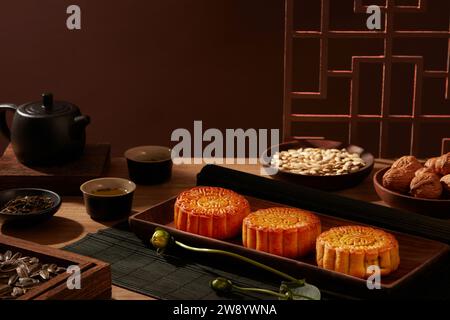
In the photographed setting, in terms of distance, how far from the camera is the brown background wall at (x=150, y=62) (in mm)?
3939

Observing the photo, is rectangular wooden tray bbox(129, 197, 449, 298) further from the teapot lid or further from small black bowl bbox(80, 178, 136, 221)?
the teapot lid

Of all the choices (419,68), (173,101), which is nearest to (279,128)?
(173,101)

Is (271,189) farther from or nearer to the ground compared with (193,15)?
nearer to the ground

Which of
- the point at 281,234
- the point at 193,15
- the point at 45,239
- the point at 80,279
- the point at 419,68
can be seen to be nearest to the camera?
the point at 80,279

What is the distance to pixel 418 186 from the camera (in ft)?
7.13

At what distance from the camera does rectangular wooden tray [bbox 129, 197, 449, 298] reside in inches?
67.1

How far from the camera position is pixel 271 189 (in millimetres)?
2182

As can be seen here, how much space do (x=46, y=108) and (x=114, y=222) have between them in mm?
496

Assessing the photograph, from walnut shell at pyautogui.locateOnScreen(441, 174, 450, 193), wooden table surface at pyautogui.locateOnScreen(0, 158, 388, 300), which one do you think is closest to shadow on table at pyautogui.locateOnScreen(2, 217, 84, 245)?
wooden table surface at pyautogui.locateOnScreen(0, 158, 388, 300)

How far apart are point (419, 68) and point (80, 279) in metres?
1.37

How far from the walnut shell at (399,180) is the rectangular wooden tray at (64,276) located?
856mm

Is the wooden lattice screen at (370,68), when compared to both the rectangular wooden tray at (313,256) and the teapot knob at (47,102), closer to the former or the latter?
the teapot knob at (47,102)

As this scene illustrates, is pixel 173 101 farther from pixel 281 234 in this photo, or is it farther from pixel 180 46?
pixel 281 234

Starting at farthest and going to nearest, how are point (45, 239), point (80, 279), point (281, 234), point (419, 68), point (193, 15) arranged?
point (193, 15) → point (419, 68) → point (45, 239) → point (281, 234) → point (80, 279)
